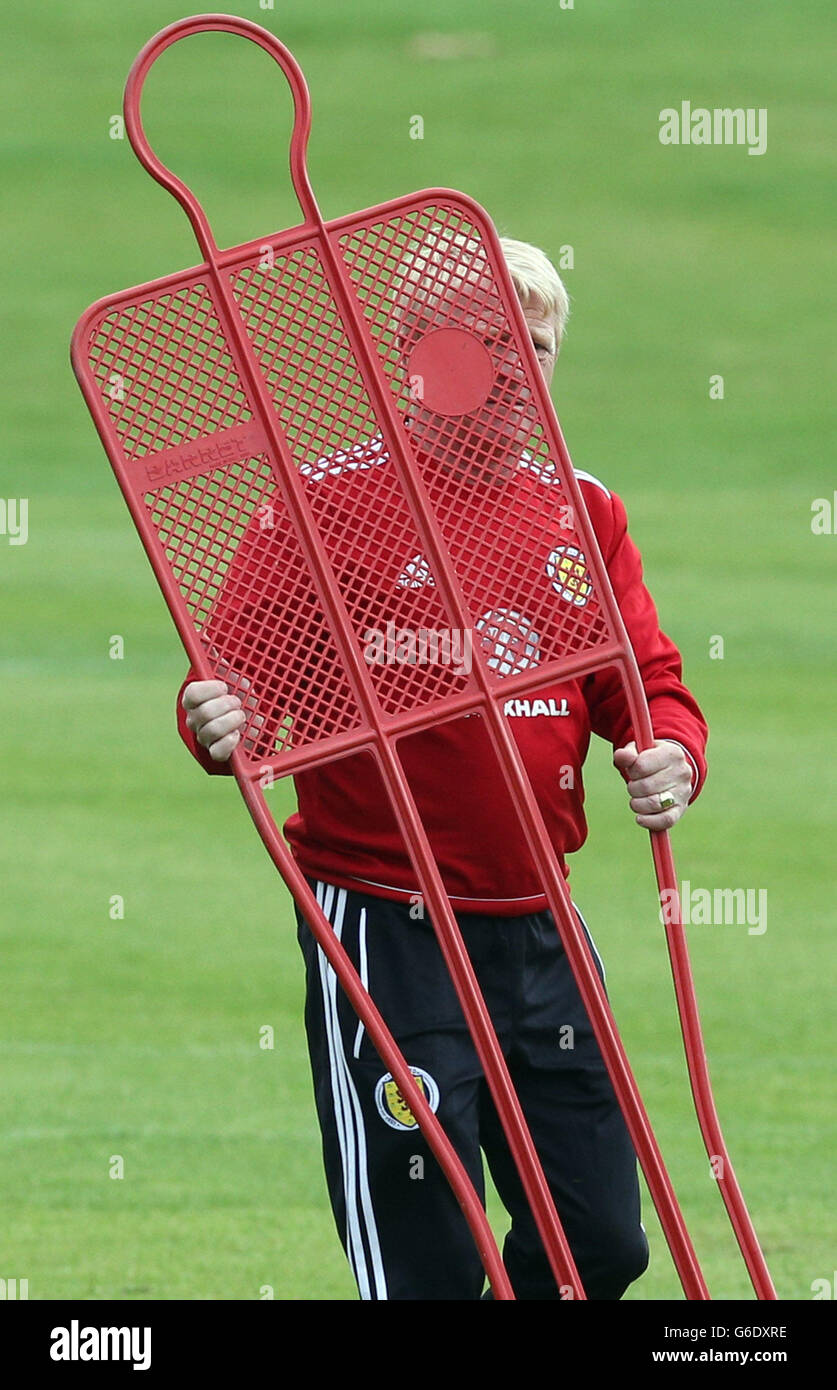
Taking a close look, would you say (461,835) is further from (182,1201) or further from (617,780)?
(617,780)

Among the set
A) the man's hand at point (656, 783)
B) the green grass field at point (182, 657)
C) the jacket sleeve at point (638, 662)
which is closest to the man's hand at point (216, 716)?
the man's hand at point (656, 783)

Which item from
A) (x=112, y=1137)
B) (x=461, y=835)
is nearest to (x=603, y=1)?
(x=112, y=1137)

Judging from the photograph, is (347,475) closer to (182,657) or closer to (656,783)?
(656,783)

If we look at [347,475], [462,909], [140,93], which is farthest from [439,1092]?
[140,93]

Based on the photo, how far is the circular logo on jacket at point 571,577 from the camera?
12.0ft

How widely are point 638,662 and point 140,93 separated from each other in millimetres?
1269

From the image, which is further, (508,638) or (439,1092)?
(439,1092)

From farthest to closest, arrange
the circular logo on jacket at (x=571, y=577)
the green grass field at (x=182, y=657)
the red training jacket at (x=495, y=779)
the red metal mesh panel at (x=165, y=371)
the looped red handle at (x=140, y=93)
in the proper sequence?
the green grass field at (x=182, y=657) → the red training jacket at (x=495, y=779) → the circular logo on jacket at (x=571, y=577) → the red metal mesh panel at (x=165, y=371) → the looped red handle at (x=140, y=93)

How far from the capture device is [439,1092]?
3.74 metres

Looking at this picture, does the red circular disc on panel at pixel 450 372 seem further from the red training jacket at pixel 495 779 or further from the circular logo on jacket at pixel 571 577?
the circular logo on jacket at pixel 571 577

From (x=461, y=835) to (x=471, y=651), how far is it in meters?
0.41

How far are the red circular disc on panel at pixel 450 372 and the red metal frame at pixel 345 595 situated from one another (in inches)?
2.1

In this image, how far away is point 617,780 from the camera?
11.5 meters

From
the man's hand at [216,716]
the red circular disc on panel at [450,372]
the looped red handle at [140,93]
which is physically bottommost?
the man's hand at [216,716]
